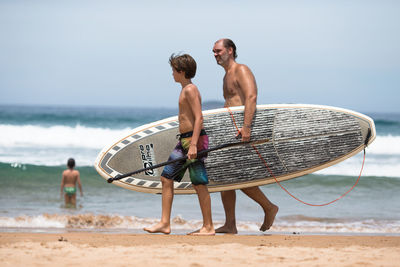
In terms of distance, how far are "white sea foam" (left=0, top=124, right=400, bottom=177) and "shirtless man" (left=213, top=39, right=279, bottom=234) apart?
5.65 meters

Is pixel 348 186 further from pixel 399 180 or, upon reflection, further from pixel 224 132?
pixel 224 132

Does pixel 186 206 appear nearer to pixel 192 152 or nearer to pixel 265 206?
pixel 265 206

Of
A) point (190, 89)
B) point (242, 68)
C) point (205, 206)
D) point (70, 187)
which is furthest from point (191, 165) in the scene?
point (70, 187)

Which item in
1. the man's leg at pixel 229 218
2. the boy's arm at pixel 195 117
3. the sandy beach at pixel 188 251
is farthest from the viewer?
the man's leg at pixel 229 218

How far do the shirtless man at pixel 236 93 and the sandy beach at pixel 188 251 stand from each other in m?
0.64

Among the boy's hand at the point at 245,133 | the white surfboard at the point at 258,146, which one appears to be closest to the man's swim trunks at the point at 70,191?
the white surfboard at the point at 258,146

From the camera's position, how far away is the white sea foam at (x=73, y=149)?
14422mm

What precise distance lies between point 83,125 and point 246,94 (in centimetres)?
2473

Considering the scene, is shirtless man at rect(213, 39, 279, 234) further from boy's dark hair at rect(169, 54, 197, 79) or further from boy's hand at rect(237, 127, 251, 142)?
boy's dark hair at rect(169, 54, 197, 79)

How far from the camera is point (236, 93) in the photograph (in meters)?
4.92

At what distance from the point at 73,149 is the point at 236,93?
14240 mm

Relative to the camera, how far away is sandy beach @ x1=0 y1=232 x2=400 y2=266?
338 cm

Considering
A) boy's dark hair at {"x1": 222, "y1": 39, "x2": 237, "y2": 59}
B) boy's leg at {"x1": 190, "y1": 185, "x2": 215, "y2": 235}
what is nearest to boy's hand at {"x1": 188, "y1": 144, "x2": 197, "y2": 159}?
boy's leg at {"x1": 190, "y1": 185, "x2": 215, "y2": 235}

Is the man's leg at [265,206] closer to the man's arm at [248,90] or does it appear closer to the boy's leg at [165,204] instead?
the man's arm at [248,90]
